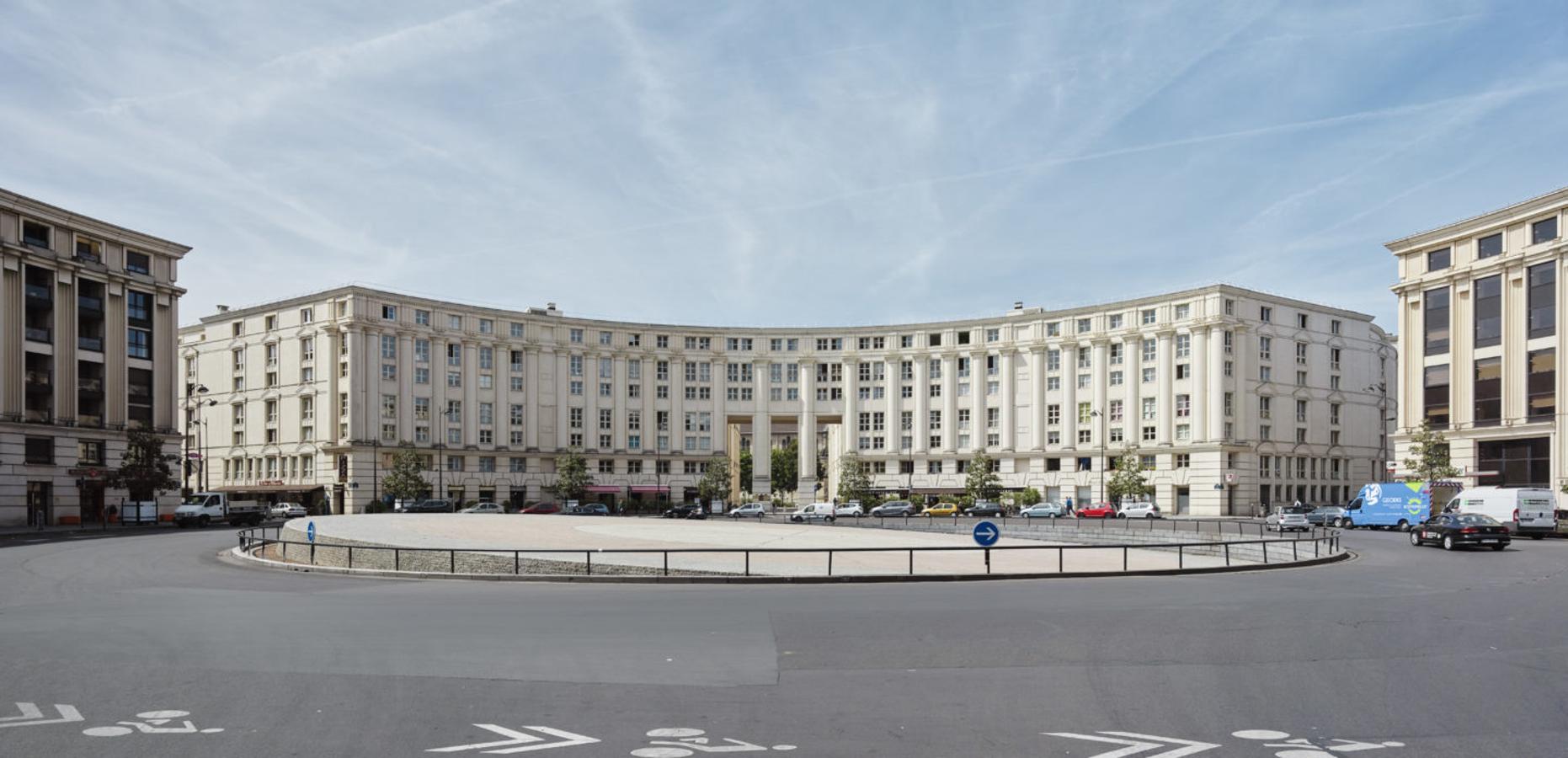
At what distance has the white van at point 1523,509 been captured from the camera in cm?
5116

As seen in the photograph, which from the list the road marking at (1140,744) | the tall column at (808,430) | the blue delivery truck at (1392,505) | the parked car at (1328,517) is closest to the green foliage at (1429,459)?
the blue delivery truck at (1392,505)

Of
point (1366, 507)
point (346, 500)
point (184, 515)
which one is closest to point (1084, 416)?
point (1366, 507)

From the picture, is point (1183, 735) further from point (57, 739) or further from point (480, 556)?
point (480, 556)

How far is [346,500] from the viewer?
101125mm

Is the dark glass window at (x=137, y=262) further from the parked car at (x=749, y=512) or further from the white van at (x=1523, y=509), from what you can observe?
the white van at (x=1523, y=509)

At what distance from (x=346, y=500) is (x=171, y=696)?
96.3 meters

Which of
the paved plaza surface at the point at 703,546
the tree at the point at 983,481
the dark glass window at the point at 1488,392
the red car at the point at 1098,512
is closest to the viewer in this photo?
the paved plaza surface at the point at 703,546

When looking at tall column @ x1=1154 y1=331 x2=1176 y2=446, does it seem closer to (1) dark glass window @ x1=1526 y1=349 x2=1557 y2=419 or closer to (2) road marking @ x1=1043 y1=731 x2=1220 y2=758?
(1) dark glass window @ x1=1526 y1=349 x2=1557 y2=419

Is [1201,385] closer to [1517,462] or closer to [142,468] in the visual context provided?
[1517,462]

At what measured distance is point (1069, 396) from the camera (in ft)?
359

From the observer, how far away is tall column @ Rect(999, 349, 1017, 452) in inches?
4441

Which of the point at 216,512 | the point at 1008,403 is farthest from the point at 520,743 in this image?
the point at 1008,403

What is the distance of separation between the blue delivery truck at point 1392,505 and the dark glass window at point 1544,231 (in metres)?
18.0

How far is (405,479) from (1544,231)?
87.7m
